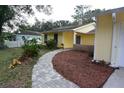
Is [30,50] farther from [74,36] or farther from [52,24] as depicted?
[52,24]

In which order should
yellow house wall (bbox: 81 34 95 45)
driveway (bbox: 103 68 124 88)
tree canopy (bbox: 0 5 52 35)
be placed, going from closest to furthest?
driveway (bbox: 103 68 124 88) < tree canopy (bbox: 0 5 52 35) < yellow house wall (bbox: 81 34 95 45)

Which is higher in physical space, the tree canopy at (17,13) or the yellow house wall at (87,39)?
the tree canopy at (17,13)

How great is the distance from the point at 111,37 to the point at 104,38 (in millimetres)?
495

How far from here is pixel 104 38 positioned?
9.55 meters

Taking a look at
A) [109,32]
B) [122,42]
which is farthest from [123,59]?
[109,32]

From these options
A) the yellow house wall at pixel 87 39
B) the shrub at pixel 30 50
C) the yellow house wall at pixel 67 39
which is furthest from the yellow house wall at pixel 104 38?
→ the yellow house wall at pixel 87 39

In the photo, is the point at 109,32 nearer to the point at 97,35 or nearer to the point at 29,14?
the point at 97,35

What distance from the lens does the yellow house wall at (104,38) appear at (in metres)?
9.28

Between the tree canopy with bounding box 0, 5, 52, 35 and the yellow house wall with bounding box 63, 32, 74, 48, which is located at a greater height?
the tree canopy with bounding box 0, 5, 52, 35

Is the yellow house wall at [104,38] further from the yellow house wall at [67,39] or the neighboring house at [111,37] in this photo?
the yellow house wall at [67,39]

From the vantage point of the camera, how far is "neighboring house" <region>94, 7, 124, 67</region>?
8.77 meters

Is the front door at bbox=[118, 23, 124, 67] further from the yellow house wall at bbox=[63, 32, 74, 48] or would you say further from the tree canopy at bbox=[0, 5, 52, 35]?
the tree canopy at bbox=[0, 5, 52, 35]

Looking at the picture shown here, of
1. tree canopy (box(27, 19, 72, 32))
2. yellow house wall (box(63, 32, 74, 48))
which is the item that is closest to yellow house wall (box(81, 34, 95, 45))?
yellow house wall (box(63, 32, 74, 48))

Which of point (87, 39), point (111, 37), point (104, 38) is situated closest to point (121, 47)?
point (111, 37)
